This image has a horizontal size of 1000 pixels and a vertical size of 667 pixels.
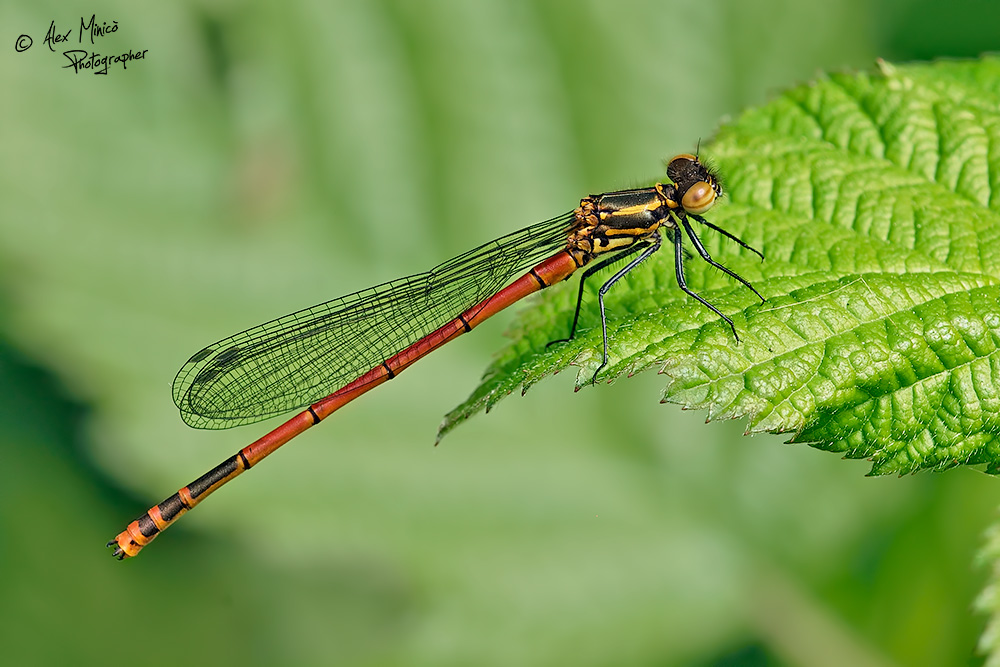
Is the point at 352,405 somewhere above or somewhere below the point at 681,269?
below

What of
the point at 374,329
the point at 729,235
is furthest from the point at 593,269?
the point at 374,329

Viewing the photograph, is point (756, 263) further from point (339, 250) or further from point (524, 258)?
point (339, 250)

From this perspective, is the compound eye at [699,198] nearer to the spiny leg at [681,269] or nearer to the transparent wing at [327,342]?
the spiny leg at [681,269]

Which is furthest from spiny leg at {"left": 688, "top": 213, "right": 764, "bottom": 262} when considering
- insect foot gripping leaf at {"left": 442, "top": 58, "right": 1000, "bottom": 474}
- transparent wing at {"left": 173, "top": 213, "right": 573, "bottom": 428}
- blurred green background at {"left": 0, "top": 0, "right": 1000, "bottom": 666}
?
blurred green background at {"left": 0, "top": 0, "right": 1000, "bottom": 666}

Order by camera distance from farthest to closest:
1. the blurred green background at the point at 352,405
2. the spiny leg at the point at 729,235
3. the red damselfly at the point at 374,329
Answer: the blurred green background at the point at 352,405 → the red damselfly at the point at 374,329 → the spiny leg at the point at 729,235

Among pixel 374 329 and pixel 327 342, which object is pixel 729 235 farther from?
pixel 327 342

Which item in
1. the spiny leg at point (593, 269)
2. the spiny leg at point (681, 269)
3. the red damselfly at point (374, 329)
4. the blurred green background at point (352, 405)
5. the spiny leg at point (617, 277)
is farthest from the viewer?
the blurred green background at point (352, 405)

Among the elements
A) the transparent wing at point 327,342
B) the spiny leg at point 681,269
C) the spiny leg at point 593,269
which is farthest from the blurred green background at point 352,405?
the spiny leg at point 681,269
